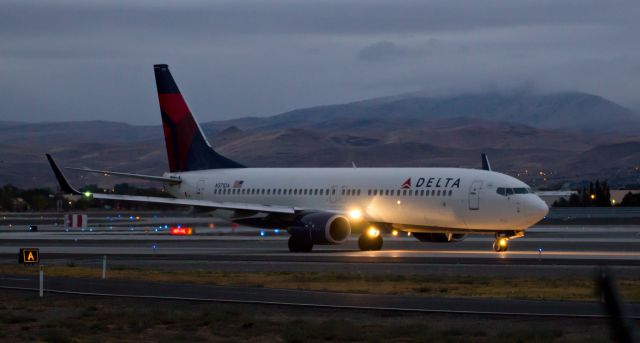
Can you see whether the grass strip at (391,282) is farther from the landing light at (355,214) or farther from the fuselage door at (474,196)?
the landing light at (355,214)

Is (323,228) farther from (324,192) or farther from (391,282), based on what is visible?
(391,282)

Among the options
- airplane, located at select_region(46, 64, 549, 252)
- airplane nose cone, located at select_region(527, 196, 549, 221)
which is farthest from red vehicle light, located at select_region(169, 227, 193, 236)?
airplane nose cone, located at select_region(527, 196, 549, 221)

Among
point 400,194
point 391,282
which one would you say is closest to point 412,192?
point 400,194

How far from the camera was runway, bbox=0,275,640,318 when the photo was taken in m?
23.3

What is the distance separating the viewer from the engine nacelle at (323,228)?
49125mm

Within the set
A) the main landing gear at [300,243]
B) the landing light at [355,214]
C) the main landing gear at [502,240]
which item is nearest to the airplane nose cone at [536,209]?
the main landing gear at [502,240]

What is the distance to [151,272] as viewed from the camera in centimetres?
3688

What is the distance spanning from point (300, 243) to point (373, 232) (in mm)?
3388

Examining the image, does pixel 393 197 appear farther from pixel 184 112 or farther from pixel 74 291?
pixel 74 291

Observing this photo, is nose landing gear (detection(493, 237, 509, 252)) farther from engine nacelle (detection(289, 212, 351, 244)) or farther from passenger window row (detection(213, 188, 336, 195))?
passenger window row (detection(213, 188, 336, 195))

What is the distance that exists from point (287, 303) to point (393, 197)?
1000 inches

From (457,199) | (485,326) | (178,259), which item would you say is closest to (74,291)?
(485,326)

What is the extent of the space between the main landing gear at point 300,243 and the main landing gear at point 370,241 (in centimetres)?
232

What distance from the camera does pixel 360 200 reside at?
51688 millimetres
